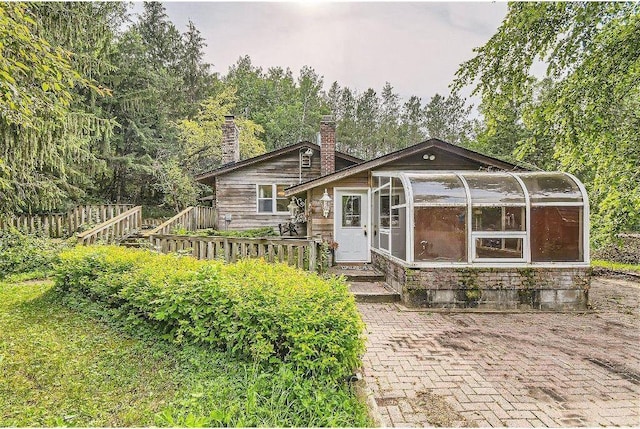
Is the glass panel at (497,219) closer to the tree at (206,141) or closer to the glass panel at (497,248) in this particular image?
the glass panel at (497,248)

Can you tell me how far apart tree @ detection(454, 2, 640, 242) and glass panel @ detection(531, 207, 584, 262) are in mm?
485

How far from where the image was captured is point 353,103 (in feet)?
128

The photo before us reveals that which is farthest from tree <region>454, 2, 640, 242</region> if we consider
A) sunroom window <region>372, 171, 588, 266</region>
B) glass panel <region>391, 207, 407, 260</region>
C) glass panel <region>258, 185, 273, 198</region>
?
glass panel <region>258, 185, 273, 198</region>

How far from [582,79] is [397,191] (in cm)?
384

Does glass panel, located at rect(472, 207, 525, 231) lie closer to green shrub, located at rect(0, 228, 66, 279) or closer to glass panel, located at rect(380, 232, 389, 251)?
glass panel, located at rect(380, 232, 389, 251)

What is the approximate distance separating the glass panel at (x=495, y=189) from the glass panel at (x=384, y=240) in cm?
241

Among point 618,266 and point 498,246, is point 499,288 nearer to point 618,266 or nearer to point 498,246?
A: point 498,246

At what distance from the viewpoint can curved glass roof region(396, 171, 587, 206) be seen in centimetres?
679

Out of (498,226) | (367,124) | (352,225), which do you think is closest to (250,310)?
(498,226)

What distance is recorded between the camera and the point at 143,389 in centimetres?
333

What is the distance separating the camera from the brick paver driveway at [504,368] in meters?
3.09

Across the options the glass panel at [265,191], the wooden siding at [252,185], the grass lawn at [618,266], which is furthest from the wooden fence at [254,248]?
the grass lawn at [618,266]

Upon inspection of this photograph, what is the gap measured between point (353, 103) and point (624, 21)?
35.3m

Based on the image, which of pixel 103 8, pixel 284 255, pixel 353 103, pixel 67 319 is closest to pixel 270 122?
pixel 353 103
